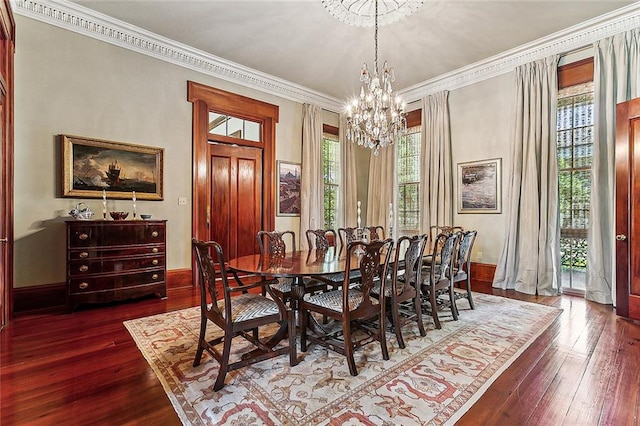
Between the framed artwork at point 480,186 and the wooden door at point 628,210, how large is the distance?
1614 millimetres

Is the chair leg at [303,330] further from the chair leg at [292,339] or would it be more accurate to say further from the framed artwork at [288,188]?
the framed artwork at [288,188]

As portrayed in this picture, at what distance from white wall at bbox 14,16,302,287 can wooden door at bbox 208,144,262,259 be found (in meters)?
0.45

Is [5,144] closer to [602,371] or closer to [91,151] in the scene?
[91,151]

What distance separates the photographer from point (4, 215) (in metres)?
3.07

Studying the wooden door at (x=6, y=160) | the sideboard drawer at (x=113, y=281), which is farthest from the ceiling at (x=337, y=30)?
the sideboard drawer at (x=113, y=281)

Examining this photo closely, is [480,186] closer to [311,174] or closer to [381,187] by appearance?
[381,187]

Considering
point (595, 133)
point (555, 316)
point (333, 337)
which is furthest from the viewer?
point (595, 133)

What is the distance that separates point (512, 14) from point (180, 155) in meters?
4.65

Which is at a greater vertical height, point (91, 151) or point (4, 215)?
point (91, 151)

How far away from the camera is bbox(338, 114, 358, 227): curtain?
21.6 feet

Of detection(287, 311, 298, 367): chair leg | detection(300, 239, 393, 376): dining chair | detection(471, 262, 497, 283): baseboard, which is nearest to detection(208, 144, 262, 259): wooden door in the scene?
detection(300, 239, 393, 376): dining chair

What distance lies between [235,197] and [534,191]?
4502 millimetres

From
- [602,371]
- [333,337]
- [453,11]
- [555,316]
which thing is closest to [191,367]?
[333,337]

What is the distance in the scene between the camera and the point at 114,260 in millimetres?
3572
